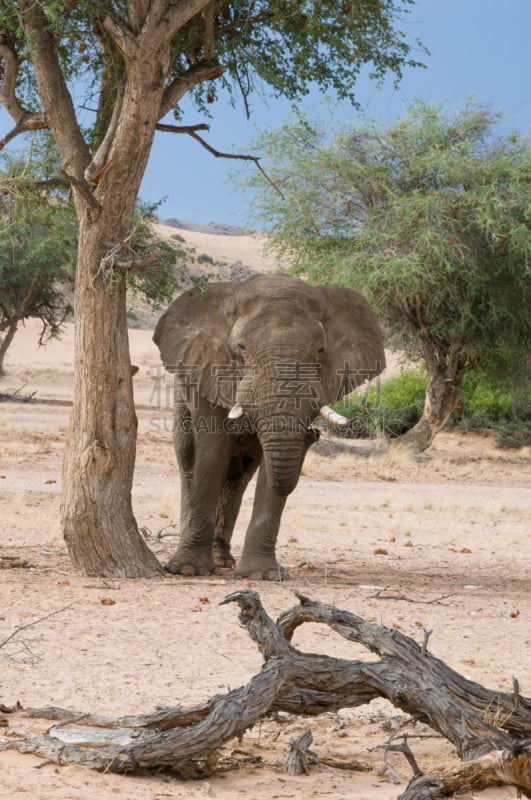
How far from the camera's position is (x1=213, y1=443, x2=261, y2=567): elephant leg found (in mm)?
10016

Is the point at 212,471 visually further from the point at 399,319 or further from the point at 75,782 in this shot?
the point at 399,319

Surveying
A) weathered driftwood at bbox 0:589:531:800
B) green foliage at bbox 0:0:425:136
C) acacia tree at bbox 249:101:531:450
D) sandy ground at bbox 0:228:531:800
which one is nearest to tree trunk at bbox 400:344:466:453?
acacia tree at bbox 249:101:531:450

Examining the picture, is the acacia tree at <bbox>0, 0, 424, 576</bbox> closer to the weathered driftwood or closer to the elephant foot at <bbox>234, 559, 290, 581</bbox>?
the elephant foot at <bbox>234, 559, 290, 581</bbox>

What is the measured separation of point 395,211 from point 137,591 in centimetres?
1423

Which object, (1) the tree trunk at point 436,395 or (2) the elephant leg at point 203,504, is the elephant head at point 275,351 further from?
(1) the tree trunk at point 436,395

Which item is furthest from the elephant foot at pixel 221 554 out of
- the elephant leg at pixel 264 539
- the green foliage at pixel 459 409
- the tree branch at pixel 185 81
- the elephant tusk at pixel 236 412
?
the green foliage at pixel 459 409

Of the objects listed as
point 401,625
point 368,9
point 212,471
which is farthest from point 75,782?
point 368,9

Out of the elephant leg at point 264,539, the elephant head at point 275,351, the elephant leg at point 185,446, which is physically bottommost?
the elephant leg at point 264,539

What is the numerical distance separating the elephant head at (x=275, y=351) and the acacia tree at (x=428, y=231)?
9.95 metres

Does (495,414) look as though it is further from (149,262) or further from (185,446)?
(149,262)

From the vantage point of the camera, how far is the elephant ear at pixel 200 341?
9156mm

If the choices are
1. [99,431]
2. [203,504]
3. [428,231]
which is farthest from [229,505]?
[428,231]

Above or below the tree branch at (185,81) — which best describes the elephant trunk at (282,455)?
below

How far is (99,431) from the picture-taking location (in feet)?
28.6
